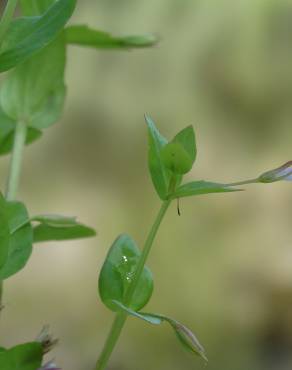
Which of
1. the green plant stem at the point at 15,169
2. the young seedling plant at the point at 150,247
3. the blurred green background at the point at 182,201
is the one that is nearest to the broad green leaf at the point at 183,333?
the young seedling plant at the point at 150,247

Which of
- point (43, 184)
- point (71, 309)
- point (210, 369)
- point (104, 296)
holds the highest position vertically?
point (104, 296)

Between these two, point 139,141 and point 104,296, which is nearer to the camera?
point 104,296

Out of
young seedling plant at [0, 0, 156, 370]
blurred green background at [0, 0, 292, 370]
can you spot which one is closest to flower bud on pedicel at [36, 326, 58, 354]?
young seedling plant at [0, 0, 156, 370]

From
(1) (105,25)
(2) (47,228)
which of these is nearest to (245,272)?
(1) (105,25)

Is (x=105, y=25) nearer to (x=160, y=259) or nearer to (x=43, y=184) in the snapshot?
(x=43, y=184)

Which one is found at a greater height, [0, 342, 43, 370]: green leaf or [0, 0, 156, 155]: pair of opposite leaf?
[0, 0, 156, 155]: pair of opposite leaf

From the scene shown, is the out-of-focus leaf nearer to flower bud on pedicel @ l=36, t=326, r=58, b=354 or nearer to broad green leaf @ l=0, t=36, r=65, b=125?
broad green leaf @ l=0, t=36, r=65, b=125
